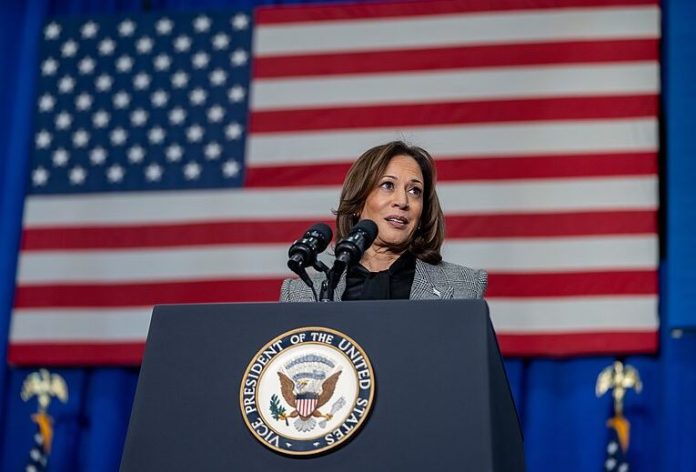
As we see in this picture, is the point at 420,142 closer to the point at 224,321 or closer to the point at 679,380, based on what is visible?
the point at 679,380

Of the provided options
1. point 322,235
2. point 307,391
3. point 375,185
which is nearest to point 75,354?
point 375,185

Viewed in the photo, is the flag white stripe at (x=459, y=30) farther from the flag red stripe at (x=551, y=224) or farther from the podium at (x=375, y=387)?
the podium at (x=375, y=387)

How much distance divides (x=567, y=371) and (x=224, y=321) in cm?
334

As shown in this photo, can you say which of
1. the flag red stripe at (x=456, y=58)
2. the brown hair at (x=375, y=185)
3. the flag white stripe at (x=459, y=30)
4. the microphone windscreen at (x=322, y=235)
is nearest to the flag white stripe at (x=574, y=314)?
the flag red stripe at (x=456, y=58)

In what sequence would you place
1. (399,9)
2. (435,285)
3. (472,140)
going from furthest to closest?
(399,9) < (472,140) < (435,285)

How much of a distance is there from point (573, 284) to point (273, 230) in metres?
1.44

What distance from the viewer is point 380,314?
189 cm

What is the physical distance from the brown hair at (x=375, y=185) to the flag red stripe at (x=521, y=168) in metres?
2.17

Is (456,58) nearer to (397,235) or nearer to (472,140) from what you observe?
(472,140)

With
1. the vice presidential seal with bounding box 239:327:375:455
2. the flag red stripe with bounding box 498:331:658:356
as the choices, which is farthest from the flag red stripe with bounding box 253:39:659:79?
the vice presidential seal with bounding box 239:327:375:455

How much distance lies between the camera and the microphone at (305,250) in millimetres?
2160

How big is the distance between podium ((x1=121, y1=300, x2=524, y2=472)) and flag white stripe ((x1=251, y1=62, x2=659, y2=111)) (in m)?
3.47

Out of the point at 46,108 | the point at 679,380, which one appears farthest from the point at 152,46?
the point at 679,380

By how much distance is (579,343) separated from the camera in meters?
4.95
